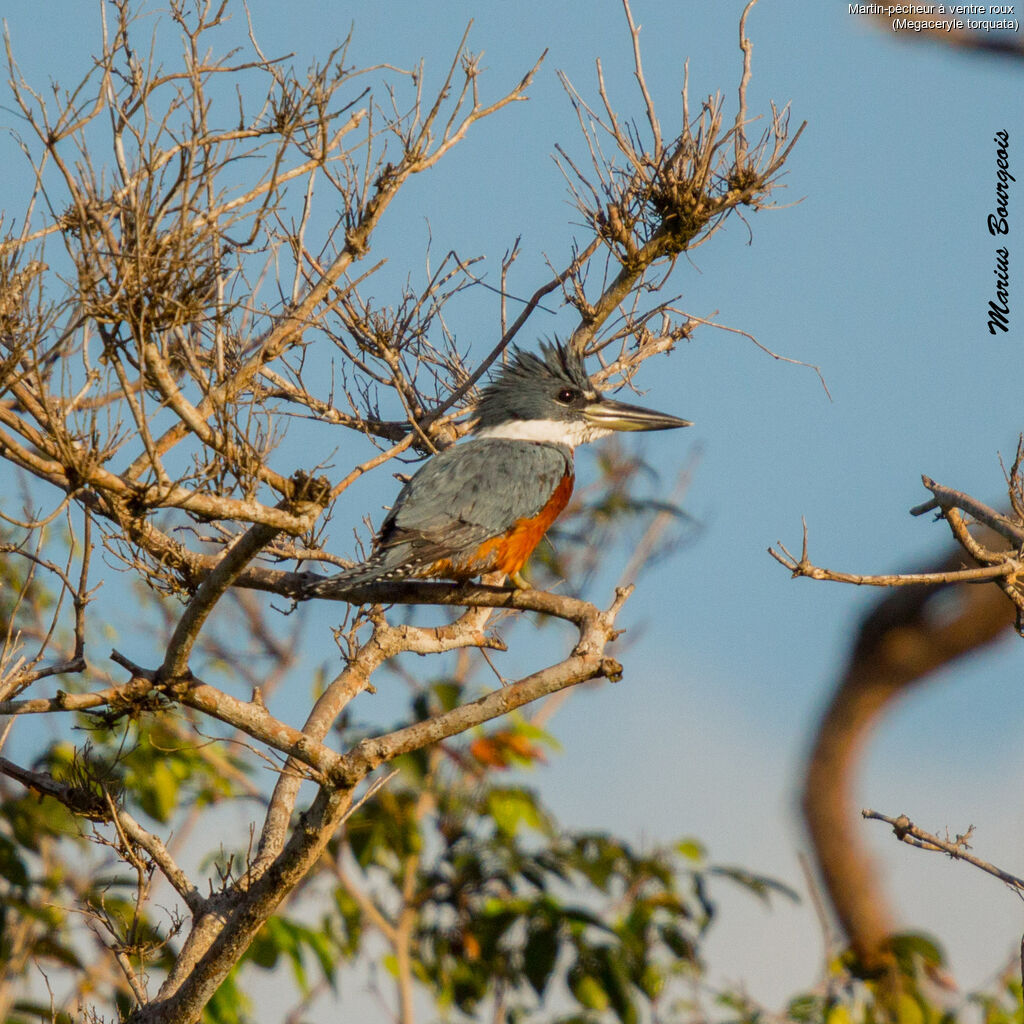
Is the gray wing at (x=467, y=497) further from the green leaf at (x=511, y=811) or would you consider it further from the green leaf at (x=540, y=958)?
the green leaf at (x=540, y=958)

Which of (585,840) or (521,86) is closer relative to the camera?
(521,86)

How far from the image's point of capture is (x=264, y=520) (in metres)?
2.82

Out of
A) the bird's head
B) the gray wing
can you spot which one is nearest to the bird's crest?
the bird's head

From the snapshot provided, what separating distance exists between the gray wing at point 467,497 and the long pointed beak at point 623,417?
528 mm

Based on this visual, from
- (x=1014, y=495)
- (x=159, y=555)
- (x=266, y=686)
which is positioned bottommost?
(x=1014, y=495)

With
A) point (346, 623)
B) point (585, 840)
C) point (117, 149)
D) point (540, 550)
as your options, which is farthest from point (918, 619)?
point (117, 149)

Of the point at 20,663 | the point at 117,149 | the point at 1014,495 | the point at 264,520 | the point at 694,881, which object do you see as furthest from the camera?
the point at 694,881

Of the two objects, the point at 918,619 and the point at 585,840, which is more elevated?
the point at 918,619

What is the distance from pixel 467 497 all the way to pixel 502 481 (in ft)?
0.59

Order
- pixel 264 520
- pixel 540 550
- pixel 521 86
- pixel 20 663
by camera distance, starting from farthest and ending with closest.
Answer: pixel 540 550
pixel 521 86
pixel 20 663
pixel 264 520

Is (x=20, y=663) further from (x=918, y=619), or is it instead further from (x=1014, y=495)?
(x=918, y=619)

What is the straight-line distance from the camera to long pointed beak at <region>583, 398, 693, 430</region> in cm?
506

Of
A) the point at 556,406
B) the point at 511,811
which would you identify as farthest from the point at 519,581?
the point at 511,811

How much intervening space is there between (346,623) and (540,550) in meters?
2.65
